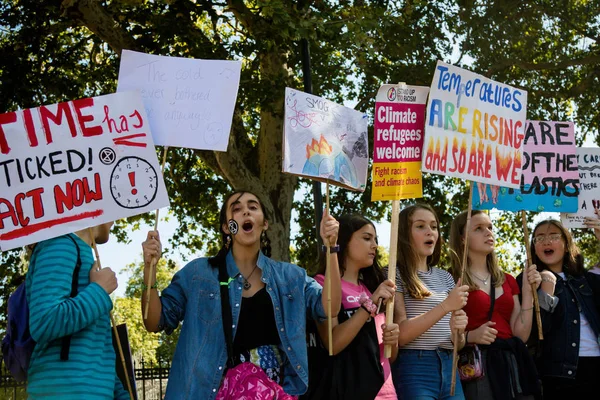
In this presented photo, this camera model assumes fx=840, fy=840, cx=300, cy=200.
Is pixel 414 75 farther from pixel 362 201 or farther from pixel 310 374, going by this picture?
pixel 310 374

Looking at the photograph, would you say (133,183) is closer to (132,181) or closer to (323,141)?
(132,181)

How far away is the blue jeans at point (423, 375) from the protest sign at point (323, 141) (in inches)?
44.4

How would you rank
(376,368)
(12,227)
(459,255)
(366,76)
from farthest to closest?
(366,76) < (459,255) < (376,368) < (12,227)

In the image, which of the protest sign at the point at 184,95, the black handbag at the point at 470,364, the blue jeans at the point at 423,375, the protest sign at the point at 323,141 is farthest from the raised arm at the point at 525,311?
the protest sign at the point at 184,95

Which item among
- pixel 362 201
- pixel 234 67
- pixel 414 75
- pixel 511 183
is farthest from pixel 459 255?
pixel 362 201

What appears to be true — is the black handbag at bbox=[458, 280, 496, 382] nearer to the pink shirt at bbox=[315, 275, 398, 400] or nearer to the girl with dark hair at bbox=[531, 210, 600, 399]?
the pink shirt at bbox=[315, 275, 398, 400]

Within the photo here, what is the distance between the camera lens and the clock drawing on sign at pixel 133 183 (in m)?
4.51

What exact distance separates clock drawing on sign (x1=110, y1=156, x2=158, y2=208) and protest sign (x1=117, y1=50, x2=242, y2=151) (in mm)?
275

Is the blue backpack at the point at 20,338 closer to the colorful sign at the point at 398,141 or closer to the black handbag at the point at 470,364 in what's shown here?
the colorful sign at the point at 398,141

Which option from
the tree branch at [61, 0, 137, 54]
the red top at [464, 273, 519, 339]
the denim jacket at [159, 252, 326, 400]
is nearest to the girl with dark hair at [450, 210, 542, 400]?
the red top at [464, 273, 519, 339]

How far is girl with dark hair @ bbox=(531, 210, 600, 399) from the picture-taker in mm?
5848

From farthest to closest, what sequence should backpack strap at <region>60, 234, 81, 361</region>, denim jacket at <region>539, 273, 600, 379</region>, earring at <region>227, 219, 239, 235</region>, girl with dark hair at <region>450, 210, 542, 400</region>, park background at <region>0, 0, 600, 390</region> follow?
park background at <region>0, 0, 600, 390</region>
denim jacket at <region>539, 273, 600, 379</region>
girl with dark hair at <region>450, 210, 542, 400</region>
earring at <region>227, 219, 239, 235</region>
backpack strap at <region>60, 234, 81, 361</region>

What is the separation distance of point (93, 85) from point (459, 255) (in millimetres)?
10092

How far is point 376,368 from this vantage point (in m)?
4.95
